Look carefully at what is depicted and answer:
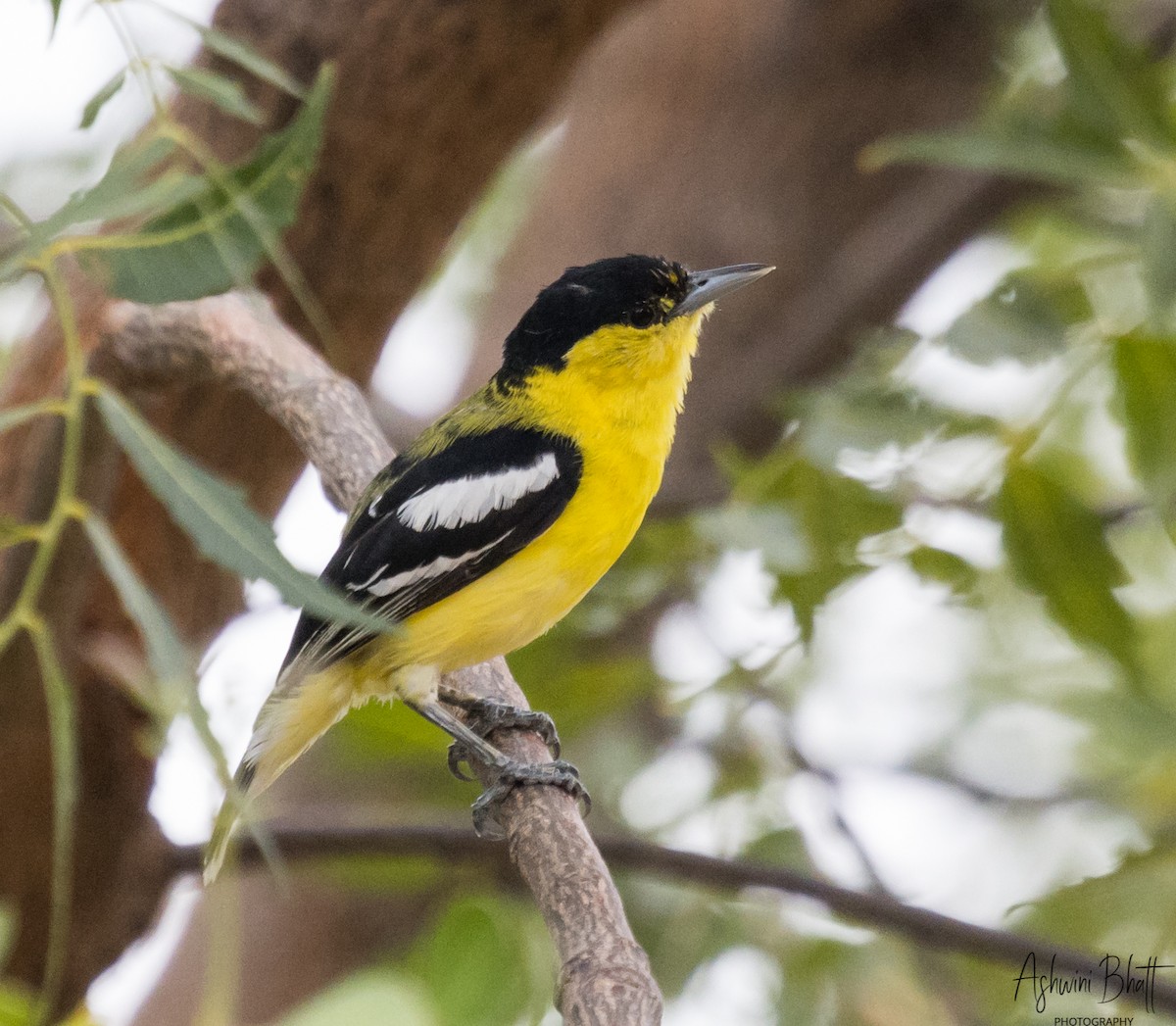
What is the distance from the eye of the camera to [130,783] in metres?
3.73

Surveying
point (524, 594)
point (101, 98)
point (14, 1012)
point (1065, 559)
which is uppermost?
point (101, 98)

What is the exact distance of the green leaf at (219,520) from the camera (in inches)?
61.0

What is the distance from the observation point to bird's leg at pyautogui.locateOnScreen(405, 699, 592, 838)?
271 cm

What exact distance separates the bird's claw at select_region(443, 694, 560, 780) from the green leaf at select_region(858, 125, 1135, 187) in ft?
4.71

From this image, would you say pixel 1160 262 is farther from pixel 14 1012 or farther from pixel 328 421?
pixel 14 1012

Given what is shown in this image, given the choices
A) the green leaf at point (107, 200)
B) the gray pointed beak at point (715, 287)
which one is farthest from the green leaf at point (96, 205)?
the gray pointed beak at point (715, 287)

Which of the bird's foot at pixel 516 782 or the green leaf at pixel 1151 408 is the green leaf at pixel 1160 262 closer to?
the green leaf at pixel 1151 408

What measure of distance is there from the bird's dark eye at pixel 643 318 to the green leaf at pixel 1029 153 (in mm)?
1098

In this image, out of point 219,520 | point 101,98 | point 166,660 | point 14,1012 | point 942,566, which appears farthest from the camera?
→ point 942,566

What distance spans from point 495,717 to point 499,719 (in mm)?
11

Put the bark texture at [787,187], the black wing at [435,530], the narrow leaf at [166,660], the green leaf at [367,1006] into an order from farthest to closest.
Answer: the bark texture at [787,187] < the black wing at [435,530] < the narrow leaf at [166,660] < the green leaf at [367,1006]

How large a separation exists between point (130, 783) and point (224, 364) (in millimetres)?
1252

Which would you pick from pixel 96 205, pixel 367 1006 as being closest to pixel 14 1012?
pixel 367 1006

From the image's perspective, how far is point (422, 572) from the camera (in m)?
2.98
